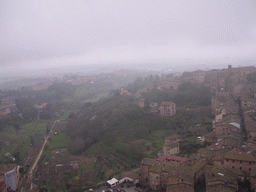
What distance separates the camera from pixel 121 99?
2595cm

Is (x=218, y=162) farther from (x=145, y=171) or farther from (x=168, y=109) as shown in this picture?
(x=168, y=109)

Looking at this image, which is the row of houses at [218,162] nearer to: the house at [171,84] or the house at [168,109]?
the house at [168,109]

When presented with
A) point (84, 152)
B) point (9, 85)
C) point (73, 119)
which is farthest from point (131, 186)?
point (9, 85)

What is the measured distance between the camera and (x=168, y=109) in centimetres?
2050

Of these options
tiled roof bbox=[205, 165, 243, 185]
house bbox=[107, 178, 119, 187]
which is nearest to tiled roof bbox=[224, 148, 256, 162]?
tiled roof bbox=[205, 165, 243, 185]

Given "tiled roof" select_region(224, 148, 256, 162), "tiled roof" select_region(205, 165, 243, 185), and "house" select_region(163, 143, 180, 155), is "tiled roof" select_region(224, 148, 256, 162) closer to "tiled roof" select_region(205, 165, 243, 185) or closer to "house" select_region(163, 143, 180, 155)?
"tiled roof" select_region(205, 165, 243, 185)

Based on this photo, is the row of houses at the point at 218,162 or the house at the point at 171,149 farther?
the house at the point at 171,149

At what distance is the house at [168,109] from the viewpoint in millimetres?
20438

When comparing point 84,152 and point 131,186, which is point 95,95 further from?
point 131,186

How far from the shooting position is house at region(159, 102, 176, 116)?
20438 mm

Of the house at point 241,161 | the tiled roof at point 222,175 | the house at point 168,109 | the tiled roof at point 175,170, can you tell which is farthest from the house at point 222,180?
the house at point 168,109

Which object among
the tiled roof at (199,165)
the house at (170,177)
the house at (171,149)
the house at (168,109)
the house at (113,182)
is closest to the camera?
the house at (170,177)

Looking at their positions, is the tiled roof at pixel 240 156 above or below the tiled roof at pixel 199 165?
above

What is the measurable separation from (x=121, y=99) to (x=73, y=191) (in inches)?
591
